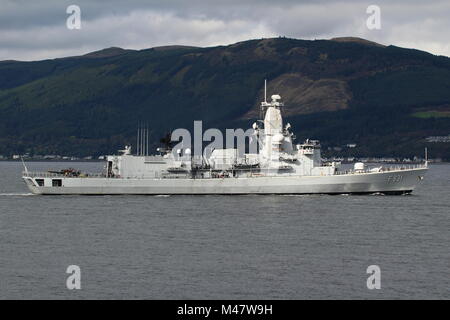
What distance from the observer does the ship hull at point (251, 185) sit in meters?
79.4

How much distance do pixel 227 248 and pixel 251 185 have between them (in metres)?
31.8

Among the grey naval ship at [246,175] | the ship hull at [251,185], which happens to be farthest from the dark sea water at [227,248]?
the grey naval ship at [246,175]

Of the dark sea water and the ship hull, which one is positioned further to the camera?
the ship hull

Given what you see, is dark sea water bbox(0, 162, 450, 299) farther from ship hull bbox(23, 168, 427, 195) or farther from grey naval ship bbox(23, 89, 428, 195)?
grey naval ship bbox(23, 89, 428, 195)

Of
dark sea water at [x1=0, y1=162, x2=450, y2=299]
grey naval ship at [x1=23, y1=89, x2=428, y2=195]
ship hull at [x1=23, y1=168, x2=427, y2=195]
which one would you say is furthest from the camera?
grey naval ship at [x1=23, y1=89, x2=428, y2=195]

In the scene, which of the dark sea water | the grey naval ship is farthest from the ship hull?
the dark sea water

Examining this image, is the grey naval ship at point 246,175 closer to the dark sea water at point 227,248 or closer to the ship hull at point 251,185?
the ship hull at point 251,185

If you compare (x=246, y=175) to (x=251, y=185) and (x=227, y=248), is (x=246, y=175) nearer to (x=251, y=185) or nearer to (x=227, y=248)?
(x=251, y=185)

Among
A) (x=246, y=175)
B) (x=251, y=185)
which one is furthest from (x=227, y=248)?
(x=246, y=175)

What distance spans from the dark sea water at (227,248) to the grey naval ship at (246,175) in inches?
119

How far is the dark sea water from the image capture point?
126ft

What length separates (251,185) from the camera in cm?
8062

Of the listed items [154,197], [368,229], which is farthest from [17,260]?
[154,197]
